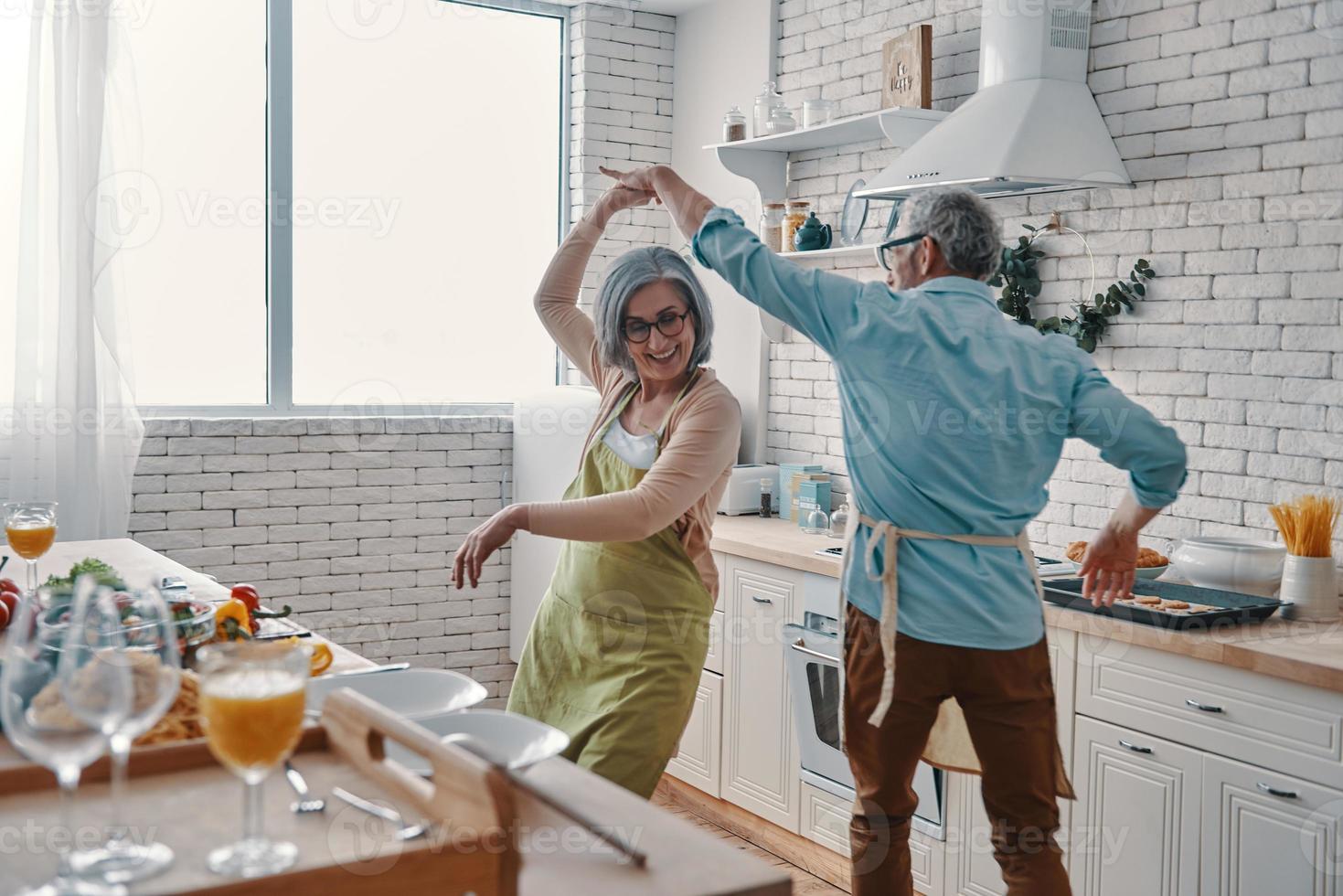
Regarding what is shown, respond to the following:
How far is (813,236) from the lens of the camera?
4.28m

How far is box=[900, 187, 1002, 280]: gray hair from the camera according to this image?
93.5 inches

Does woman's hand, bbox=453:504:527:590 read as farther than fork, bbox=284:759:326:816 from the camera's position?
Yes

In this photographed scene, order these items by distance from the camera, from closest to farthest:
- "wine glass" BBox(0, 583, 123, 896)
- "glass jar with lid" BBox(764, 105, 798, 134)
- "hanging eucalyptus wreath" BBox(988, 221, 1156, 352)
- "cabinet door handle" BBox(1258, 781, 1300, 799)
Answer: "wine glass" BBox(0, 583, 123, 896) → "cabinet door handle" BBox(1258, 781, 1300, 799) → "hanging eucalyptus wreath" BBox(988, 221, 1156, 352) → "glass jar with lid" BBox(764, 105, 798, 134)

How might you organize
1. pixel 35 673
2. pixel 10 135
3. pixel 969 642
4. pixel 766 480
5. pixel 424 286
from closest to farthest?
pixel 35 673 → pixel 969 642 → pixel 10 135 → pixel 766 480 → pixel 424 286

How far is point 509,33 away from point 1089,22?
245cm

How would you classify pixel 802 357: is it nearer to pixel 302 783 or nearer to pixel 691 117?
pixel 691 117

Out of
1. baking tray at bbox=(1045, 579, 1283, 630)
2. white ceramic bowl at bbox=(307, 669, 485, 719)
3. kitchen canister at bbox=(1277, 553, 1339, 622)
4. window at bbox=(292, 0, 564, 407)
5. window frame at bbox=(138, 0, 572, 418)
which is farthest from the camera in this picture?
window at bbox=(292, 0, 564, 407)

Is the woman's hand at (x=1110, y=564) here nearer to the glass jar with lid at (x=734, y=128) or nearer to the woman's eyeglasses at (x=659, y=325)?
the woman's eyeglasses at (x=659, y=325)

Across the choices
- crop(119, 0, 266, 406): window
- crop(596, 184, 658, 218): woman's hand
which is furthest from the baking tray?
crop(119, 0, 266, 406): window

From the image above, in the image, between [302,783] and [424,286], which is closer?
[302,783]

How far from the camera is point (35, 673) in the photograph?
3.63 feet

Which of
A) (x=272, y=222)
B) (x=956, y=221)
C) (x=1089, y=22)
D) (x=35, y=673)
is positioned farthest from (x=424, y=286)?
(x=35, y=673)

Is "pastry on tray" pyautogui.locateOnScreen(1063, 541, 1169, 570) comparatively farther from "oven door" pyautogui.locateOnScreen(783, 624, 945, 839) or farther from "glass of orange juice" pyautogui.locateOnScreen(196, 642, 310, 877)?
"glass of orange juice" pyautogui.locateOnScreen(196, 642, 310, 877)

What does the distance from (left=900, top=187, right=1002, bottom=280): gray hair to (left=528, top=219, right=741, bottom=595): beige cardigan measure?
0.49 meters
